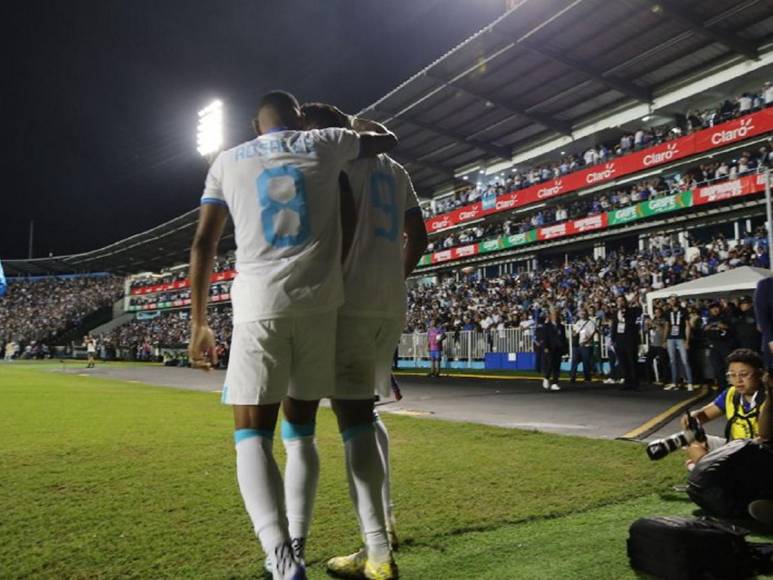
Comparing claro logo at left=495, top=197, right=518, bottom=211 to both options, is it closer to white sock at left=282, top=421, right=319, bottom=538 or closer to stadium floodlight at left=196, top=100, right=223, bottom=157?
stadium floodlight at left=196, top=100, right=223, bottom=157

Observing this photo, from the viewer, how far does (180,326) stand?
47.6 meters

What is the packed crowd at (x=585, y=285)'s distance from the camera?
17.2m

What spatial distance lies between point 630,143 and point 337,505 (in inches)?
972

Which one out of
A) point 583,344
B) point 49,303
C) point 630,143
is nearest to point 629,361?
point 583,344

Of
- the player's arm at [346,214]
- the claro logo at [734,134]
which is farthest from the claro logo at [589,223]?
the player's arm at [346,214]

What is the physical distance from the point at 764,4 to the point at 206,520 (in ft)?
76.5

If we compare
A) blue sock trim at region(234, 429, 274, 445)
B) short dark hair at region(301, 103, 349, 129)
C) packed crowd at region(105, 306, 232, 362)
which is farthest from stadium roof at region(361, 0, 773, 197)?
blue sock trim at region(234, 429, 274, 445)

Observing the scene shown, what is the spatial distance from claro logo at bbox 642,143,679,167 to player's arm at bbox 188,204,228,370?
23003 mm

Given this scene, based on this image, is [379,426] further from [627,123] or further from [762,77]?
[627,123]

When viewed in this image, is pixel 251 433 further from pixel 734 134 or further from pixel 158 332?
pixel 158 332

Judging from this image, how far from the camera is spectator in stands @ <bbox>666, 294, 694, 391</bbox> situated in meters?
11.9

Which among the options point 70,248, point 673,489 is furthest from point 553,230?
point 70,248

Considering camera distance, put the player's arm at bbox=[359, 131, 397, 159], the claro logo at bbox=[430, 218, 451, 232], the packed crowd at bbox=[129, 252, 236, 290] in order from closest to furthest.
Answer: the player's arm at bbox=[359, 131, 397, 159] → the claro logo at bbox=[430, 218, 451, 232] → the packed crowd at bbox=[129, 252, 236, 290]

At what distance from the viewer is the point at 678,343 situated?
12266mm
